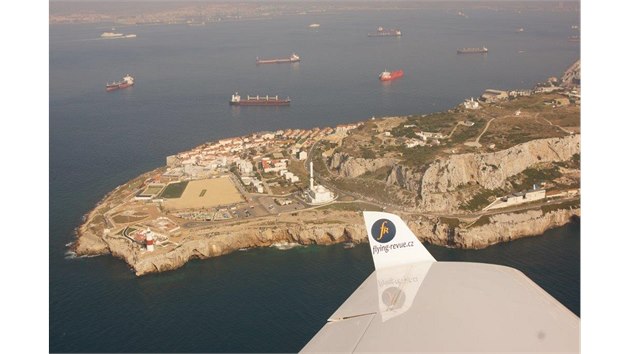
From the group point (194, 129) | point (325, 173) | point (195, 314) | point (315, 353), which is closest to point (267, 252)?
point (195, 314)

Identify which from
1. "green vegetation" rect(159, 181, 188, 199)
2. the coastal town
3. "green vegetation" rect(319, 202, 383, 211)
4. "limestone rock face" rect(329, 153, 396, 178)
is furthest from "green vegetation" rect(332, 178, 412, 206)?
"green vegetation" rect(159, 181, 188, 199)

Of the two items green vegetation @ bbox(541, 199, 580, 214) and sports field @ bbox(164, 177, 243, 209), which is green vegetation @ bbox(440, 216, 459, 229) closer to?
green vegetation @ bbox(541, 199, 580, 214)

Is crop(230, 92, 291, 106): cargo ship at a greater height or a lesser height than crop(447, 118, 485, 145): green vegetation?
greater

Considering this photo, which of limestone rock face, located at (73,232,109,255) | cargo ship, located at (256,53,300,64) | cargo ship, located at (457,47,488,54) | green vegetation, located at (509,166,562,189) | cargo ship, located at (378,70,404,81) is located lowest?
limestone rock face, located at (73,232,109,255)

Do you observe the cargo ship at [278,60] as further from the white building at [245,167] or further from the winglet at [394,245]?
the winglet at [394,245]

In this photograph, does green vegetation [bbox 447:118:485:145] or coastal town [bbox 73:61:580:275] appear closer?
coastal town [bbox 73:61:580:275]

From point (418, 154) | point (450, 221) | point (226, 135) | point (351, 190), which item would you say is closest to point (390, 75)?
point (226, 135)

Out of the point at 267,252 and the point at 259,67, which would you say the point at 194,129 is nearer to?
the point at 267,252
